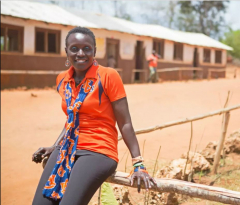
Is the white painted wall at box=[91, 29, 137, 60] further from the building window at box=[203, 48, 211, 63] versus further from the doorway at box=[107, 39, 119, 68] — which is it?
the building window at box=[203, 48, 211, 63]

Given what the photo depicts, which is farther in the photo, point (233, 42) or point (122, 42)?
point (233, 42)

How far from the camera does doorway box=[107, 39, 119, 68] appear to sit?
14445mm

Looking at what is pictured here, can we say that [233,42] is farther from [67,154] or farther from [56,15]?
[67,154]

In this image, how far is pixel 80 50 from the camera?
77.5 inches

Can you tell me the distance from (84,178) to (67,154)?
0.23 m

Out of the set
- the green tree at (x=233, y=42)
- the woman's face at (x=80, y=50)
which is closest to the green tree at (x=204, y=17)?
the green tree at (x=233, y=42)

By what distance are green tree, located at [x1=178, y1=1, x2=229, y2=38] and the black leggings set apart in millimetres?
31830

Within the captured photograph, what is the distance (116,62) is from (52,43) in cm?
316

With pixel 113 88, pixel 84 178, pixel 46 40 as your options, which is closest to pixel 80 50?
pixel 113 88

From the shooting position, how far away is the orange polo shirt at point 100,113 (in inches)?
73.9

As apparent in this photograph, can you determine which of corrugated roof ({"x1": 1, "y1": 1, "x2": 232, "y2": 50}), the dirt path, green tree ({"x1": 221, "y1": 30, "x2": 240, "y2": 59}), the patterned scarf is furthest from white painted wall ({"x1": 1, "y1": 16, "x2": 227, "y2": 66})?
green tree ({"x1": 221, "y1": 30, "x2": 240, "y2": 59})

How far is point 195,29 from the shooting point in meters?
35.3

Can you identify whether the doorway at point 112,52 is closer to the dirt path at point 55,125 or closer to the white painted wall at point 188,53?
the dirt path at point 55,125

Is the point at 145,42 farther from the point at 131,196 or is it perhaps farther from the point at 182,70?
the point at 131,196
